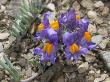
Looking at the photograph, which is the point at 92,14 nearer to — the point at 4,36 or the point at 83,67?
the point at 83,67

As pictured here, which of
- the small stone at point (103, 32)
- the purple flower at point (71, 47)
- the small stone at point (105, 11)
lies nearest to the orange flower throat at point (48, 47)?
the purple flower at point (71, 47)

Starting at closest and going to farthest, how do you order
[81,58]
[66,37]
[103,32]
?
[66,37] < [81,58] < [103,32]

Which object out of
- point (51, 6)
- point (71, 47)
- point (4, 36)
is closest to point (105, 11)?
point (51, 6)

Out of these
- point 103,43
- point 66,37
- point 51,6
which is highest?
point 51,6

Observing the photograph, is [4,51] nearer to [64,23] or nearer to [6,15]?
[6,15]

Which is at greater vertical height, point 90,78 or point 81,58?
point 81,58

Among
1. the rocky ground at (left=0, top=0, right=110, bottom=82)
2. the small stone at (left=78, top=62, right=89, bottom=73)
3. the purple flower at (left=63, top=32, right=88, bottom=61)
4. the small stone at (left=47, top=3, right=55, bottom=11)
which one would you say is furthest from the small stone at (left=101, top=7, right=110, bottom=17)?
the purple flower at (left=63, top=32, right=88, bottom=61)

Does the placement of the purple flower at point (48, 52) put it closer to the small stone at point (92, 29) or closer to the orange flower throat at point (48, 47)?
the orange flower throat at point (48, 47)

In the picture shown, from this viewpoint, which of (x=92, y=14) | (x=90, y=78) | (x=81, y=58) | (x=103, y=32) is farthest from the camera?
(x=92, y=14)
